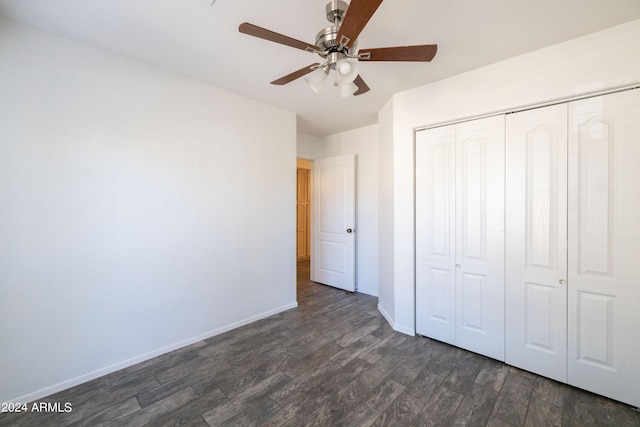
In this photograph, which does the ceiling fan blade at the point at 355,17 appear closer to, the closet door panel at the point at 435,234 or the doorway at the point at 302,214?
the closet door panel at the point at 435,234

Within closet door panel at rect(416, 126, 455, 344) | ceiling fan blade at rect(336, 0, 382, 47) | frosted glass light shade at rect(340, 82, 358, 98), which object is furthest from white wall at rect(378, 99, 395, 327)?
ceiling fan blade at rect(336, 0, 382, 47)

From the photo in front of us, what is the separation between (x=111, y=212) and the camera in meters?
2.14

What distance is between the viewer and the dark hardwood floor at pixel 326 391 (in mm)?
1693

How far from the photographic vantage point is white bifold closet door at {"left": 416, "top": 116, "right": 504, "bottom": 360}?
7.61 feet

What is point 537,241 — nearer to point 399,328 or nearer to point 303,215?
point 399,328

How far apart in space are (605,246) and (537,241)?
0.38m

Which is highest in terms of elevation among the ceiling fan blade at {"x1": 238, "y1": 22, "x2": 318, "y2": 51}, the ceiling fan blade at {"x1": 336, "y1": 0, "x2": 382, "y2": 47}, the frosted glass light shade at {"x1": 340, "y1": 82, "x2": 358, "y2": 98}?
the ceiling fan blade at {"x1": 238, "y1": 22, "x2": 318, "y2": 51}

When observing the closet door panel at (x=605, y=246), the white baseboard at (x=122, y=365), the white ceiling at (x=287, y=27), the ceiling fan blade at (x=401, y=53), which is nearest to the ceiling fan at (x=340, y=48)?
the ceiling fan blade at (x=401, y=53)

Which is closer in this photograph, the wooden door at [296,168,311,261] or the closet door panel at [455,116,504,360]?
the closet door panel at [455,116,504,360]

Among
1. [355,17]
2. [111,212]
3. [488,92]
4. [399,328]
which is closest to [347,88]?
[355,17]

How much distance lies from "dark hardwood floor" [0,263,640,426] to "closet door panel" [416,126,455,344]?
245 mm

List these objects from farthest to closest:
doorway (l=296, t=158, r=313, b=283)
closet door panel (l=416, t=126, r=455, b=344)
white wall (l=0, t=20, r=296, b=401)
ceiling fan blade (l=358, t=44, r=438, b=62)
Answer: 1. doorway (l=296, t=158, r=313, b=283)
2. closet door panel (l=416, t=126, r=455, b=344)
3. white wall (l=0, t=20, r=296, b=401)
4. ceiling fan blade (l=358, t=44, r=438, b=62)

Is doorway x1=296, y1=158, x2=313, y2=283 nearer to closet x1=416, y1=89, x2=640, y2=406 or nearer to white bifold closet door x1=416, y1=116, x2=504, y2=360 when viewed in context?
white bifold closet door x1=416, y1=116, x2=504, y2=360

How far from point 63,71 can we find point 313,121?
261 cm
